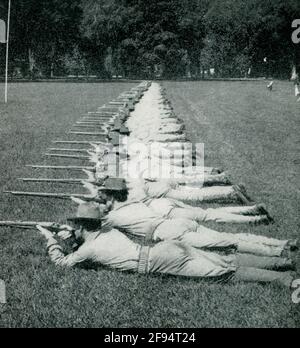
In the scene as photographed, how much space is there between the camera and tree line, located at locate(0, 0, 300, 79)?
72.8 meters

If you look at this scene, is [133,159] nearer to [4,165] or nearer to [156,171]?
[156,171]

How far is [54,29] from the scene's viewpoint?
231ft

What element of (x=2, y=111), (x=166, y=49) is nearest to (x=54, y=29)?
(x=166, y=49)

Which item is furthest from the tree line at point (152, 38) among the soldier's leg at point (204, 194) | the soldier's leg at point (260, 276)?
the soldier's leg at point (260, 276)

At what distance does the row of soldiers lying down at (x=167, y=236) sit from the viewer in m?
7.17

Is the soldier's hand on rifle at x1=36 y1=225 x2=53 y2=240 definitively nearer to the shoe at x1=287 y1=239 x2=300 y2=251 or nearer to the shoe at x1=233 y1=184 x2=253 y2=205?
the shoe at x1=287 y1=239 x2=300 y2=251

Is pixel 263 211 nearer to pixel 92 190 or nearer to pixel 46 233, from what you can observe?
pixel 92 190

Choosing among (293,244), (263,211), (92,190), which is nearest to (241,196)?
(263,211)

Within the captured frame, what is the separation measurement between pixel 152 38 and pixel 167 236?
7634 centimetres

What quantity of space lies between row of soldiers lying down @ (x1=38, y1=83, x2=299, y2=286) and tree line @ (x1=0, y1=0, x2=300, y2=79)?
6129 cm

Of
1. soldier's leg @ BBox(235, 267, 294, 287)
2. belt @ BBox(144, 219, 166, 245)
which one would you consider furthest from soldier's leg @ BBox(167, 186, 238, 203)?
soldier's leg @ BBox(235, 267, 294, 287)

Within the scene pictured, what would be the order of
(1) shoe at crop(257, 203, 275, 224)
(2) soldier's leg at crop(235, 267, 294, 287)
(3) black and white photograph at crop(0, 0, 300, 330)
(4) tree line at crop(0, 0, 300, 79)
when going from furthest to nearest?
(4) tree line at crop(0, 0, 300, 79) < (1) shoe at crop(257, 203, 275, 224) < (2) soldier's leg at crop(235, 267, 294, 287) < (3) black and white photograph at crop(0, 0, 300, 330)

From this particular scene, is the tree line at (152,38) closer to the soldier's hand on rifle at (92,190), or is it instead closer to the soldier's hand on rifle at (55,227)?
the soldier's hand on rifle at (92,190)
